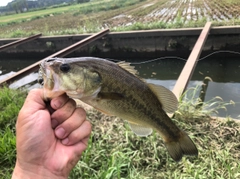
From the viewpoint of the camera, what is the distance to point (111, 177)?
275 cm

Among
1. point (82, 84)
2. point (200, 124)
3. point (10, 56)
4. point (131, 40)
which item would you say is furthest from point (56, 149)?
→ point (10, 56)

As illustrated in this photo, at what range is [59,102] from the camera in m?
1.58

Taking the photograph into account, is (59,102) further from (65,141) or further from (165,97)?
A: (165,97)

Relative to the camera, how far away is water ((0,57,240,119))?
6004 millimetres

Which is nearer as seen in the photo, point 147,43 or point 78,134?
point 78,134

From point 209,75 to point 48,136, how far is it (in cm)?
632

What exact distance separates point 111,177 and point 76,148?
113 cm

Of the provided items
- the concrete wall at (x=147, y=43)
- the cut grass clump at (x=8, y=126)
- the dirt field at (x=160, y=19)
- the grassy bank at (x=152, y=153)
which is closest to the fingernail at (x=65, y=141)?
the grassy bank at (x=152, y=153)

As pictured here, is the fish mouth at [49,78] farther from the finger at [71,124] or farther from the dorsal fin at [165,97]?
the dorsal fin at [165,97]

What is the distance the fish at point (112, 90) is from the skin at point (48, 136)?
20 cm

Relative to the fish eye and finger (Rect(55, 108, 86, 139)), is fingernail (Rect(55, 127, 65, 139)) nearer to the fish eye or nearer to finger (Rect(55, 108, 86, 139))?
finger (Rect(55, 108, 86, 139))

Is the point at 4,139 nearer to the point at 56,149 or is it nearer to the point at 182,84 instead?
the point at 56,149

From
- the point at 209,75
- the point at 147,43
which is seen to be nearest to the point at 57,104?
the point at 209,75

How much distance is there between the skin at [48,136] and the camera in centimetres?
162
